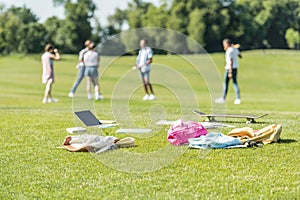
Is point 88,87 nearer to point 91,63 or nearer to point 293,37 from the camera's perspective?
point 91,63

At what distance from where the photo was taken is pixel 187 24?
9962cm

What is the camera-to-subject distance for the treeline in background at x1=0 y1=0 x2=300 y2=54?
83875 millimetres

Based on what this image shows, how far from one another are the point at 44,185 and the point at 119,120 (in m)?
5.94

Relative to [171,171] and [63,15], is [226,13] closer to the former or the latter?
[63,15]

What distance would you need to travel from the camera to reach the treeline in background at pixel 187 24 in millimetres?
83875

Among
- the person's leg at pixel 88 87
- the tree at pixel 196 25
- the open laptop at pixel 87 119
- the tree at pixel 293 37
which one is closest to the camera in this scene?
the open laptop at pixel 87 119

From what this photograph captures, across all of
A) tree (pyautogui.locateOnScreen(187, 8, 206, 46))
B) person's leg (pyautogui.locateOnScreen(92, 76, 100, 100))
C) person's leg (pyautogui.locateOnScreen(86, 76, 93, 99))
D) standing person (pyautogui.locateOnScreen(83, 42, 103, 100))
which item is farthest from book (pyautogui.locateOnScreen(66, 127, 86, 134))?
tree (pyautogui.locateOnScreen(187, 8, 206, 46))

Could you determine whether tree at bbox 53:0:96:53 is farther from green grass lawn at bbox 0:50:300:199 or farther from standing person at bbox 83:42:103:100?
green grass lawn at bbox 0:50:300:199

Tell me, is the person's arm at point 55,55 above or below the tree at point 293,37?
below

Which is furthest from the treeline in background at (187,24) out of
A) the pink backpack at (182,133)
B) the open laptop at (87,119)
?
the pink backpack at (182,133)

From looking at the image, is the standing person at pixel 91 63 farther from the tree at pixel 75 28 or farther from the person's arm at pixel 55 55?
the tree at pixel 75 28

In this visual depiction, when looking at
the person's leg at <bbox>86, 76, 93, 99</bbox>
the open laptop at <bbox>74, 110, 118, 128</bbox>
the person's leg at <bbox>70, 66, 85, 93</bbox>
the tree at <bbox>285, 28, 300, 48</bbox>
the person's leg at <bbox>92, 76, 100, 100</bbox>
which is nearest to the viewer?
the open laptop at <bbox>74, 110, 118, 128</bbox>

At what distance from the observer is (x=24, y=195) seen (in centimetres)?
600

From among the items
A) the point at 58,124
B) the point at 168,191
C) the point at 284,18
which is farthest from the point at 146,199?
the point at 284,18
